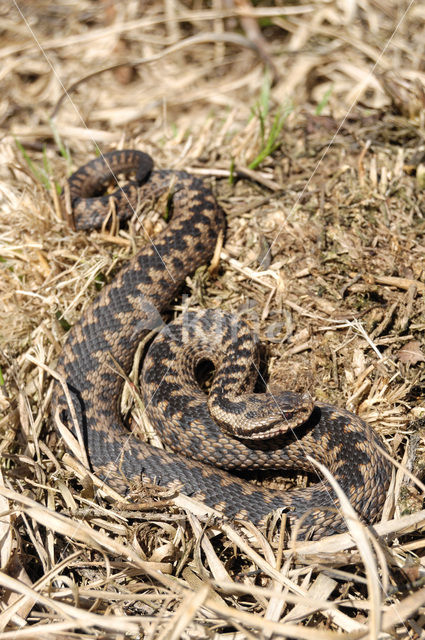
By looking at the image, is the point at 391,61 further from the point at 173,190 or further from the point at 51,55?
the point at 51,55

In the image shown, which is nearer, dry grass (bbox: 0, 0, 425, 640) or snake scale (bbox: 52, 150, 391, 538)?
dry grass (bbox: 0, 0, 425, 640)

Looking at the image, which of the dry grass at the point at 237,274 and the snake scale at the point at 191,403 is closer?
the dry grass at the point at 237,274

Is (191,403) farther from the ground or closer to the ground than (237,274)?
closer to the ground

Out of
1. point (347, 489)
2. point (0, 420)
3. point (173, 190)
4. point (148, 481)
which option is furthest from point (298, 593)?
point (173, 190)

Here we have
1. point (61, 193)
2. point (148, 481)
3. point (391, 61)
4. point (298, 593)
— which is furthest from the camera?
point (391, 61)
